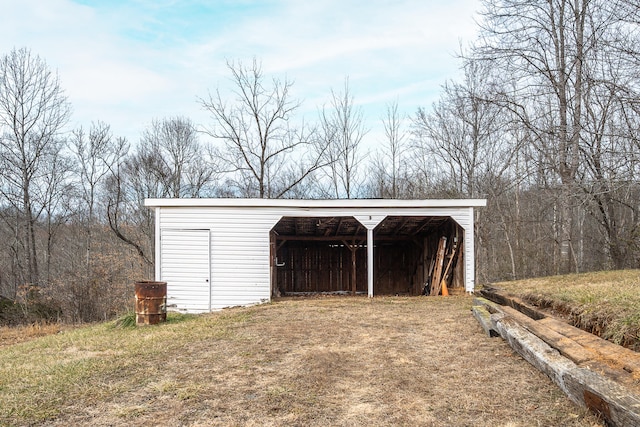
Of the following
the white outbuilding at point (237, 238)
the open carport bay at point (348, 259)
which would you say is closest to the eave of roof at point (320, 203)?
the white outbuilding at point (237, 238)

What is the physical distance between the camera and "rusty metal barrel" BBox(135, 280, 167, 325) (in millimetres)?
8195

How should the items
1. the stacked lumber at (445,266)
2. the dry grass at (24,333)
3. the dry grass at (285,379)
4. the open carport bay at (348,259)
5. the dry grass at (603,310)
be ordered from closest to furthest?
the dry grass at (285,379)
the dry grass at (603,310)
the dry grass at (24,333)
the stacked lumber at (445,266)
the open carport bay at (348,259)

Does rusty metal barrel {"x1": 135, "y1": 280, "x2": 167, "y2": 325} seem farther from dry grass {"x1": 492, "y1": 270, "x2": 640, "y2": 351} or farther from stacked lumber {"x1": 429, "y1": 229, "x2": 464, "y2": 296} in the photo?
stacked lumber {"x1": 429, "y1": 229, "x2": 464, "y2": 296}

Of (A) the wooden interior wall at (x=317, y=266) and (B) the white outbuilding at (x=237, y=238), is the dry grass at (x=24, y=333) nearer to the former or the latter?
(B) the white outbuilding at (x=237, y=238)

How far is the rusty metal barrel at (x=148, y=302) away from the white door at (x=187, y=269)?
9.87 ft

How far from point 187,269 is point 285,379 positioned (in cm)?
754

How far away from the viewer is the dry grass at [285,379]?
134 inches

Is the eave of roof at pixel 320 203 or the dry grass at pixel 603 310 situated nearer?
the dry grass at pixel 603 310

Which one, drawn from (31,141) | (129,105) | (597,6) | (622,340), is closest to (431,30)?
(597,6)

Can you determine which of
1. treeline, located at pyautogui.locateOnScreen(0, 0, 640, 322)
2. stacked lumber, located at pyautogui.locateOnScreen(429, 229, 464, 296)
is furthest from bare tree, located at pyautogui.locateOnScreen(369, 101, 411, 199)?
stacked lumber, located at pyautogui.locateOnScreen(429, 229, 464, 296)

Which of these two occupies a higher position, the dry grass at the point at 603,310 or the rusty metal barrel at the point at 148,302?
the dry grass at the point at 603,310

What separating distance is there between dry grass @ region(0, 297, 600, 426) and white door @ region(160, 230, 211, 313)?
12.6 feet

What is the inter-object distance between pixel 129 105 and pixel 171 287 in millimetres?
14150

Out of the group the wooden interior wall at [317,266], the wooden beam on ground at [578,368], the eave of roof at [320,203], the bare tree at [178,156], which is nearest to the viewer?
the wooden beam on ground at [578,368]
